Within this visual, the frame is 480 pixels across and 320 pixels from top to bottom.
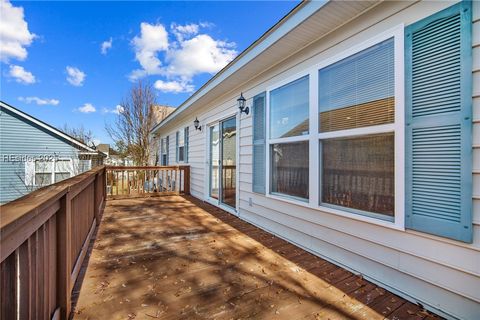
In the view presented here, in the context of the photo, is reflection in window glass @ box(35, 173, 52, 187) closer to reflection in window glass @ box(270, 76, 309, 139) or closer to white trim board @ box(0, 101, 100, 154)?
white trim board @ box(0, 101, 100, 154)

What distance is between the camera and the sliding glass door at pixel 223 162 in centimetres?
500

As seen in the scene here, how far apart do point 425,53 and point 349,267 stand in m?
2.07

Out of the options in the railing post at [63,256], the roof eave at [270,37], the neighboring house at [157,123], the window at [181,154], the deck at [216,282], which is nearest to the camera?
the railing post at [63,256]

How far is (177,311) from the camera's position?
1.75 metres

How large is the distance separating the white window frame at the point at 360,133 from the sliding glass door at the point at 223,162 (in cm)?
159

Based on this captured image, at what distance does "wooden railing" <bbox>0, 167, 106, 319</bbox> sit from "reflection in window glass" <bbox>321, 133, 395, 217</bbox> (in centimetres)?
243

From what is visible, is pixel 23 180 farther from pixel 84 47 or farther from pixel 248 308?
pixel 248 308

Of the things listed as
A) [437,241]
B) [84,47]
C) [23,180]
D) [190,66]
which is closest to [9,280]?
[437,241]

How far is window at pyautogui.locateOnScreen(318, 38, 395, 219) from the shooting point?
207cm

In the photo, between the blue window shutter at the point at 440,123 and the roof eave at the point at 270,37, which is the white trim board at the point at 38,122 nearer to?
the roof eave at the point at 270,37

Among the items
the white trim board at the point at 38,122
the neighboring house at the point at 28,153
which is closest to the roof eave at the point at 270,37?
the white trim board at the point at 38,122

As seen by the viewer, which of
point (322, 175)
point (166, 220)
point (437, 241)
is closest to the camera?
point (437, 241)

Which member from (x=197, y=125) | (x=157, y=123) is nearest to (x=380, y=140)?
(x=197, y=125)

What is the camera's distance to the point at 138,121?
12.8m
